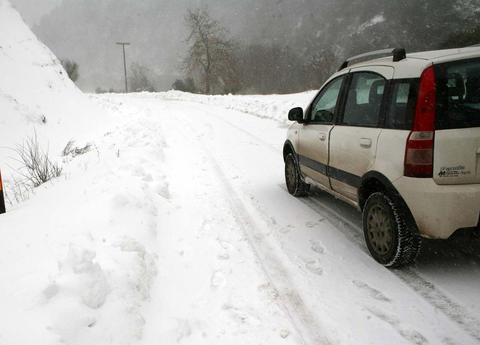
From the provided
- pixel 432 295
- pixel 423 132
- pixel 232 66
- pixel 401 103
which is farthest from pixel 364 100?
pixel 232 66

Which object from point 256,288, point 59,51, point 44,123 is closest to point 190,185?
point 256,288

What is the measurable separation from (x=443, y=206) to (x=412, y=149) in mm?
538

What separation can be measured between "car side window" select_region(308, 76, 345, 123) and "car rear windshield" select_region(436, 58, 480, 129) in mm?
1648

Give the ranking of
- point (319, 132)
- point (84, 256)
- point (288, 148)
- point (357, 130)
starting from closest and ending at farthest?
point (84, 256), point (357, 130), point (319, 132), point (288, 148)

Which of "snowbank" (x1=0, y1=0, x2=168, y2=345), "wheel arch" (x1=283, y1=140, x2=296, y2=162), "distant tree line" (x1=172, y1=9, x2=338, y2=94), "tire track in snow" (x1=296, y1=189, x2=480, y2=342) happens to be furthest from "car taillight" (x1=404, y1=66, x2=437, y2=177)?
"distant tree line" (x1=172, y1=9, x2=338, y2=94)

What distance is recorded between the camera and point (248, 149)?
10078 mm

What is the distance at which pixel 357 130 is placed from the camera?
166 inches

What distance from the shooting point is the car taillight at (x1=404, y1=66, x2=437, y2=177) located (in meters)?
3.29

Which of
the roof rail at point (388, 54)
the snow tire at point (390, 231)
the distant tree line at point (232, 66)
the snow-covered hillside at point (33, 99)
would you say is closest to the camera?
the snow tire at point (390, 231)

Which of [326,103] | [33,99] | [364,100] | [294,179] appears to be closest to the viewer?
[364,100]

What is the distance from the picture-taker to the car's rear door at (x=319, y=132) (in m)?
4.96

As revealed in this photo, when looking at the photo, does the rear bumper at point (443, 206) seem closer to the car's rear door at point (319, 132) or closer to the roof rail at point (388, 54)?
the roof rail at point (388, 54)

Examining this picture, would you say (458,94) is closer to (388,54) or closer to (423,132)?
(423,132)

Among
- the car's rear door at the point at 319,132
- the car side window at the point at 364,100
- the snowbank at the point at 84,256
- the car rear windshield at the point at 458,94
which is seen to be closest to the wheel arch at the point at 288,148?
the car's rear door at the point at 319,132
